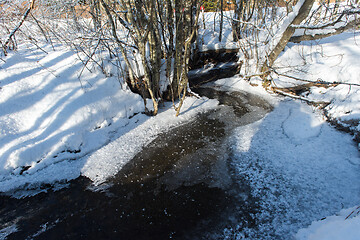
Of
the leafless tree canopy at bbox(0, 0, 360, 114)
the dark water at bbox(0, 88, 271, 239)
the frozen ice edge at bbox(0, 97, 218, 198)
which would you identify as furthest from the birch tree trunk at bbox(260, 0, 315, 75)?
the dark water at bbox(0, 88, 271, 239)

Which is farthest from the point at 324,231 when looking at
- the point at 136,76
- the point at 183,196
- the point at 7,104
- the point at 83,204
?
the point at 7,104

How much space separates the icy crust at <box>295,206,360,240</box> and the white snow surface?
365 centimetres

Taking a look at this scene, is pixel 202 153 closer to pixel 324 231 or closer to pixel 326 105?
pixel 324 231

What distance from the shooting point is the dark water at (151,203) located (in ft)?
9.84

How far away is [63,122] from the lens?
4.86 meters

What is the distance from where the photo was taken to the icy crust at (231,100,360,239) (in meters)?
3.00

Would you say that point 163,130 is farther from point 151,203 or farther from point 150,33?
point 150,33

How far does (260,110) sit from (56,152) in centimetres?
605

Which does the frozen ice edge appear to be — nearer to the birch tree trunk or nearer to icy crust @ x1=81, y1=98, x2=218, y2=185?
icy crust @ x1=81, y1=98, x2=218, y2=185

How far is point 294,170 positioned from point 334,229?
5.36 ft

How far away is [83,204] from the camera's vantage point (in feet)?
11.4

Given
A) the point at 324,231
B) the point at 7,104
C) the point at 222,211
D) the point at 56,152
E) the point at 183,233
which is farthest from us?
the point at 7,104

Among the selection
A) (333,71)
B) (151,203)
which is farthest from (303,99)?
(151,203)

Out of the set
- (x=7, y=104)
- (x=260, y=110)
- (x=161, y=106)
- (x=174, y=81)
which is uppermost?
(x=7, y=104)
